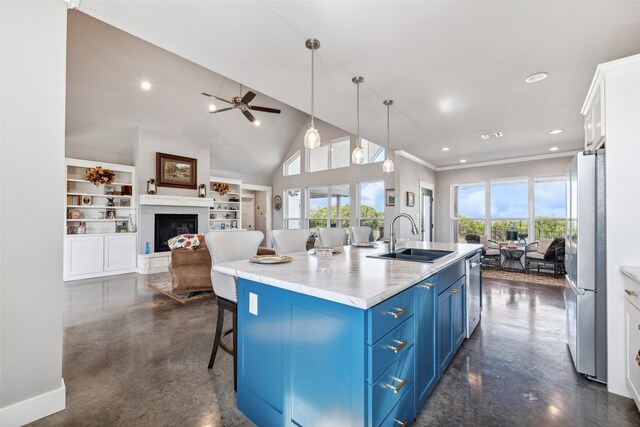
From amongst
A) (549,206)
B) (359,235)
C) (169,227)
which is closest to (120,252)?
(169,227)

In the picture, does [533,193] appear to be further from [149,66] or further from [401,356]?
[149,66]

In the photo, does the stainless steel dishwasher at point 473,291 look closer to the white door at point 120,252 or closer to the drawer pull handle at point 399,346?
the drawer pull handle at point 399,346

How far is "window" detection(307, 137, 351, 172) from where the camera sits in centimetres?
786

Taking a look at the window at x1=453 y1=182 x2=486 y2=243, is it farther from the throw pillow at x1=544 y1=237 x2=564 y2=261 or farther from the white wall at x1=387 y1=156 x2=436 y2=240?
the throw pillow at x1=544 y1=237 x2=564 y2=261

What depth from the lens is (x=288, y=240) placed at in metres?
2.90

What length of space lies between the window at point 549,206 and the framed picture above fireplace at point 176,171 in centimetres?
833

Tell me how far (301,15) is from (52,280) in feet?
8.03

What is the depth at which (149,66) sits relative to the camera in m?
5.33

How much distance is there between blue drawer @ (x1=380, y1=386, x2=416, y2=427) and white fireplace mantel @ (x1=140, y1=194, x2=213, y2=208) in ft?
20.8

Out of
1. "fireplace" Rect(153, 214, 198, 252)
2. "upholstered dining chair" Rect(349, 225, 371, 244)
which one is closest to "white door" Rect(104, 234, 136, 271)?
"fireplace" Rect(153, 214, 198, 252)

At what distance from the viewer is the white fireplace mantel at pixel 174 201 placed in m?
6.08

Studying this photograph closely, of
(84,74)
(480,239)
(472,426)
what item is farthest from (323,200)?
(472,426)

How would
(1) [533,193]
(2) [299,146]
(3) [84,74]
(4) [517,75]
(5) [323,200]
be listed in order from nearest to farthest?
1. (4) [517,75]
2. (3) [84,74]
3. (1) [533,193]
4. (5) [323,200]
5. (2) [299,146]

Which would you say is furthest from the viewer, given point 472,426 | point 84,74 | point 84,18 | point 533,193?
point 533,193
